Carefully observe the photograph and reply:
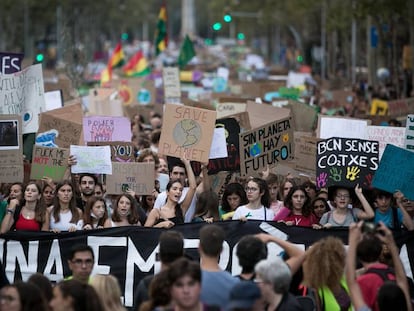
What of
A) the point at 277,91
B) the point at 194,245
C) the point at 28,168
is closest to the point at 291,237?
the point at 194,245

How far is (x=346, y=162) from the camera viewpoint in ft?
43.0

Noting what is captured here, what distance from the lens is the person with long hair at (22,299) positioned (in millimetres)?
7766

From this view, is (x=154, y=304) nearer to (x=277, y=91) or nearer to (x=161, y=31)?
(x=277, y=91)

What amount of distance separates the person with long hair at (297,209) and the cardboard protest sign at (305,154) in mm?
2769

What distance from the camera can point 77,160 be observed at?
1414 cm

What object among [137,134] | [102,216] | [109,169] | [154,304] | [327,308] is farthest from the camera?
[137,134]

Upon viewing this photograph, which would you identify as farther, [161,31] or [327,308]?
[161,31]

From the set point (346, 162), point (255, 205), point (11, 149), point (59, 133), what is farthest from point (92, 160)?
point (59, 133)

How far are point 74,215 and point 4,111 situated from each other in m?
4.54

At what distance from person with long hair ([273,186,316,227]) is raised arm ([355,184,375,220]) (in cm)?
44

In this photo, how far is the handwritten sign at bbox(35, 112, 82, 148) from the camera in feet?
54.4

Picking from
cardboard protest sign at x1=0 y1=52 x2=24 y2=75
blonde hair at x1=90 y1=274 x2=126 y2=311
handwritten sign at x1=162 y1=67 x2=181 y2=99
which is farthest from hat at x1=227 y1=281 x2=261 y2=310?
handwritten sign at x1=162 y1=67 x2=181 y2=99

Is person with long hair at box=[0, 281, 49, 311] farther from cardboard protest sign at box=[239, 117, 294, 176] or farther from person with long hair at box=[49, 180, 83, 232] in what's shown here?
cardboard protest sign at box=[239, 117, 294, 176]

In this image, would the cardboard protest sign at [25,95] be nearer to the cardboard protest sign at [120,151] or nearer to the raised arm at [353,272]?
the cardboard protest sign at [120,151]
